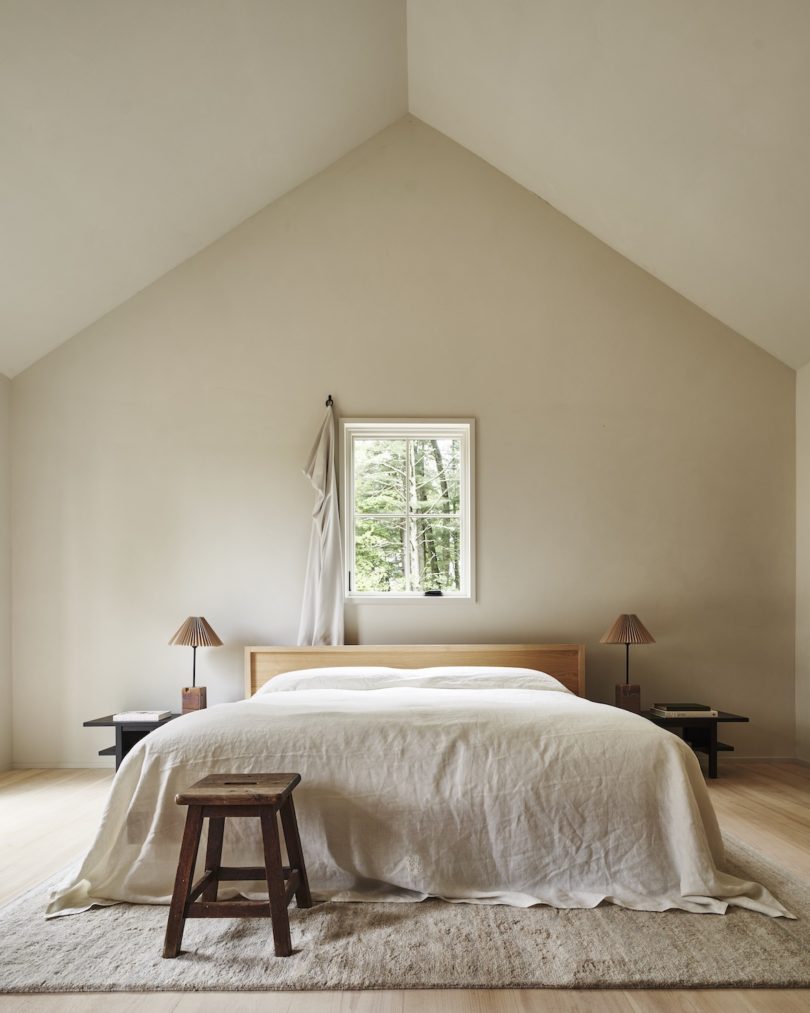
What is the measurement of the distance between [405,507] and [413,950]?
3.03m

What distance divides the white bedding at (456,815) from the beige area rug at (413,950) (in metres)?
0.08

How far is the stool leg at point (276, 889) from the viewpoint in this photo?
216 centimetres

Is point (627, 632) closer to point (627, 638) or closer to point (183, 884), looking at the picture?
point (627, 638)

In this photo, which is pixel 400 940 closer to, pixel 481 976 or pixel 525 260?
pixel 481 976


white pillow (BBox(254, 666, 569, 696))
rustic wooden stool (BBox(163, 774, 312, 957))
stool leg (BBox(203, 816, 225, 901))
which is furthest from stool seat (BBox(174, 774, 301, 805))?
white pillow (BBox(254, 666, 569, 696))

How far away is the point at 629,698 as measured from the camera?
4.41 m

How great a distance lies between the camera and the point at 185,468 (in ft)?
15.7

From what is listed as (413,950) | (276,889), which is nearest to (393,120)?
(276,889)

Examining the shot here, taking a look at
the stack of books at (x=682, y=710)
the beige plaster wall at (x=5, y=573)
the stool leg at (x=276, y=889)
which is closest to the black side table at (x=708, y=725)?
the stack of books at (x=682, y=710)

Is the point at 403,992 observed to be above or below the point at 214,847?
below

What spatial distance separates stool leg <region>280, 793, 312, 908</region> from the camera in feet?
7.90

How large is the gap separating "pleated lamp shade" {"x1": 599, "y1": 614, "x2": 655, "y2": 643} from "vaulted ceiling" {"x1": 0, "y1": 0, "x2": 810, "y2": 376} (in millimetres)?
1873

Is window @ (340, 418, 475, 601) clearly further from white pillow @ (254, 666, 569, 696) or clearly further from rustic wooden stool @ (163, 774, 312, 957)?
rustic wooden stool @ (163, 774, 312, 957)

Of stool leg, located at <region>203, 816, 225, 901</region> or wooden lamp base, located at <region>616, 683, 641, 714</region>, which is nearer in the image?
stool leg, located at <region>203, 816, 225, 901</region>
